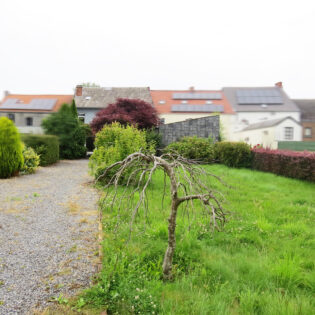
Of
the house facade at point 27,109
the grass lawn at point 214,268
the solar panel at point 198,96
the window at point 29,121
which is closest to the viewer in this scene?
the grass lawn at point 214,268

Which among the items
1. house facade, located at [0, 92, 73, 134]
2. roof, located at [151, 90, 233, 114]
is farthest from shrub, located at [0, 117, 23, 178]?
house facade, located at [0, 92, 73, 134]

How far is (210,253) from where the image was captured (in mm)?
2723

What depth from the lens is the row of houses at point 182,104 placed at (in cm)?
2411

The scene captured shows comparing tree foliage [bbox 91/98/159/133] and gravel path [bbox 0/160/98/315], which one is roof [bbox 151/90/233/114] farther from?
gravel path [bbox 0/160/98/315]

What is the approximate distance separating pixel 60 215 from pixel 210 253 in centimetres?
276

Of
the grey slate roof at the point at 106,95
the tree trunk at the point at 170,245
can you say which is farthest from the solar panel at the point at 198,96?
the tree trunk at the point at 170,245

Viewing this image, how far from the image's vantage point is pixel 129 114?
15.6 meters

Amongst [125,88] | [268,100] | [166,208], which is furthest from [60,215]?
[268,100]

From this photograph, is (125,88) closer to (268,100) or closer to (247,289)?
(268,100)

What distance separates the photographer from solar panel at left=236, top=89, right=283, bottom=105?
25722 millimetres

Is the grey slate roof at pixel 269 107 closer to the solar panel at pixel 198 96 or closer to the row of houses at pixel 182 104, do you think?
the row of houses at pixel 182 104

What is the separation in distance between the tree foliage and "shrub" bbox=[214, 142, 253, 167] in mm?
6330

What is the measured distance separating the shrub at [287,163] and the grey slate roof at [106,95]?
55.9 feet

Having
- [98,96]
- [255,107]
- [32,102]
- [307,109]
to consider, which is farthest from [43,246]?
[307,109]
